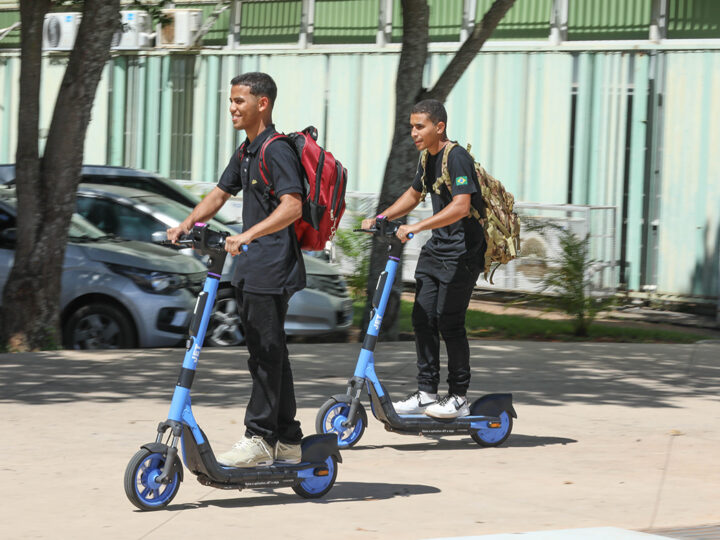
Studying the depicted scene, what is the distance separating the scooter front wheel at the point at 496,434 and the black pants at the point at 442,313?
30 centimetres

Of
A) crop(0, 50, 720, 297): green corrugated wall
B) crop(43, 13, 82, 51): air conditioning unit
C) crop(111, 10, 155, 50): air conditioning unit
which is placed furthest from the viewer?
crop(43, 13, 82, 51): air conditioning unit

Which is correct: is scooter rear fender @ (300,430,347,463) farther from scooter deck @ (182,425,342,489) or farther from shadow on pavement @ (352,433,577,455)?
shadow on pavement @ (352,433,577,455)

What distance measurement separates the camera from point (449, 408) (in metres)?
7.21

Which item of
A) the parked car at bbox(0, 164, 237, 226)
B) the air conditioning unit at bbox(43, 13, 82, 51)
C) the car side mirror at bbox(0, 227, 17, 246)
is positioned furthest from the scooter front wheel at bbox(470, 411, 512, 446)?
the air conditioning unit at bbox(43, 13, 82, 51)

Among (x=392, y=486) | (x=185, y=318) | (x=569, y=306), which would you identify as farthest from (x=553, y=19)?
(x=392, y=486)

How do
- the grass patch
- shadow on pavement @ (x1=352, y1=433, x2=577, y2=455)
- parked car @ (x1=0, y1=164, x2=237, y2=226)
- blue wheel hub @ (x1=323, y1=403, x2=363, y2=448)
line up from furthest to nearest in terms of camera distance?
the grass patch → parked car @ (x1=0, y1=164, x2=237, y2=226) → shadow on pavement @ (x1=352, y1=433, x2=577, y2=455) → blue wheel hub @ (x1=323, y1=403, x2=363, y2=448)

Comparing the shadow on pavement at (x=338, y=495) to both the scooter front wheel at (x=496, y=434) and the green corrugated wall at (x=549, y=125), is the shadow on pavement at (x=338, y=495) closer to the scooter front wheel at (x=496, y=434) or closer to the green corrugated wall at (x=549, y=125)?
the scooter front wheel at (x=496, y=434)

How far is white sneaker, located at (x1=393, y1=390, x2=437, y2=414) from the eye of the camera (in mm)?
7281

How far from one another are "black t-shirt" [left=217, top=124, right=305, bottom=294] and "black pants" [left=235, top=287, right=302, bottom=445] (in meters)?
0.07

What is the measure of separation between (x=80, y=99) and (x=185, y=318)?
214 cm

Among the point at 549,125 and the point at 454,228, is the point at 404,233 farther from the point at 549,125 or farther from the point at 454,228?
the point at 549,125

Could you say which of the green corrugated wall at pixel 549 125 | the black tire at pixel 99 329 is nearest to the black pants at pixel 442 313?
the black tire at pixel 99 329

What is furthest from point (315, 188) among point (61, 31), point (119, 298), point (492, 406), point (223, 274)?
point (61, 31)

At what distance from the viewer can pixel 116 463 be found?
6621mm
